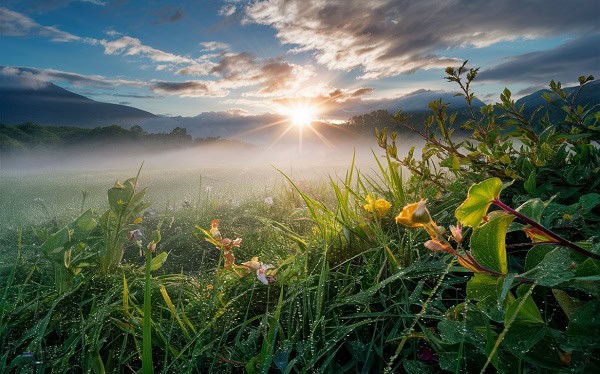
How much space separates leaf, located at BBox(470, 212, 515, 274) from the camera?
1022 millimetres

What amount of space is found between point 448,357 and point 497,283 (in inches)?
13.1

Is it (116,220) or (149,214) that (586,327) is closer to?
(116,220)

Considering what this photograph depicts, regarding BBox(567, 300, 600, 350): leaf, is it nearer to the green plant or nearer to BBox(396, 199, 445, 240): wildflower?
BBox(396, 199, 445, 240): wildflower

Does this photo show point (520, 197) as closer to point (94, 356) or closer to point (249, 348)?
point (249, 348)

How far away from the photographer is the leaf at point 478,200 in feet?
3.32

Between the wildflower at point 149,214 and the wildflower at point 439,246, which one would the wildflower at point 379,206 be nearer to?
the wildflower at point 439,246

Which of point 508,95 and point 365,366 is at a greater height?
point 508,95

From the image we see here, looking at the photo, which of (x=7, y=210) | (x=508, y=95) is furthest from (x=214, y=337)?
(x=7, y=210)

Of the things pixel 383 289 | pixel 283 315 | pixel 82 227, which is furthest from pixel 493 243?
pixel 82 227

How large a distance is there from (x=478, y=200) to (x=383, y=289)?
103 cm

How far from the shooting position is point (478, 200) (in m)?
A: 1.05

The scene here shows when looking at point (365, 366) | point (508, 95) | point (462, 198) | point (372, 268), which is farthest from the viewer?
point (508, 95)

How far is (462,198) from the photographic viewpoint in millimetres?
2471

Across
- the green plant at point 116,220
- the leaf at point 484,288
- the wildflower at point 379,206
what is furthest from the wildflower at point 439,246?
the green plant at point 116,220
